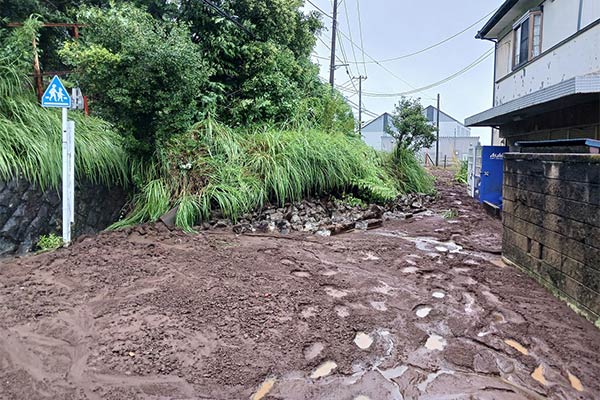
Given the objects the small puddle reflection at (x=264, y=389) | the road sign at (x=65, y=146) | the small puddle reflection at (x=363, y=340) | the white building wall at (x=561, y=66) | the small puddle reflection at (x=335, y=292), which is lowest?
the small puddle reflection at (x=264, y=389)

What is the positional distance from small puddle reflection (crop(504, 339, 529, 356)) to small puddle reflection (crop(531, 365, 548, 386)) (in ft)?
0.56

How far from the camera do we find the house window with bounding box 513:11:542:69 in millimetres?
8195

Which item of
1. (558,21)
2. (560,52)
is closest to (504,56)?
(558,21)

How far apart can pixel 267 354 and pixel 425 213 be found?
6.28 meters

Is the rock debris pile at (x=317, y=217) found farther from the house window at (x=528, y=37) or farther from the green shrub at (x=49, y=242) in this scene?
the house window at (x=528, y=37)

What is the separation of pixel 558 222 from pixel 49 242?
5.10 meters

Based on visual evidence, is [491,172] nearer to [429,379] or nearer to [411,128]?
[411,128]

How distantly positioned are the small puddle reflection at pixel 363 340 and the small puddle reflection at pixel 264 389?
676mm

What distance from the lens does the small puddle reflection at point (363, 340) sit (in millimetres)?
2590

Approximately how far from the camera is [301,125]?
7715 millimetres

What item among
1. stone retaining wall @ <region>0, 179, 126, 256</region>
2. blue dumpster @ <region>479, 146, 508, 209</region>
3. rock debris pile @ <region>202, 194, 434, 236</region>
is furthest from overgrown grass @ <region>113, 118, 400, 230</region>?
blue dumpster @ <region>479, 146, 508, 209</region>

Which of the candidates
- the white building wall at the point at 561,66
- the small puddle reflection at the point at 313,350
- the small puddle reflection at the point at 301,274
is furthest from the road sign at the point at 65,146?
the white building wall at the point at 561,66

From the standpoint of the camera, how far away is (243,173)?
6.12m

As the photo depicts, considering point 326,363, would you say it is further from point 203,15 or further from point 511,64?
point 511,64
